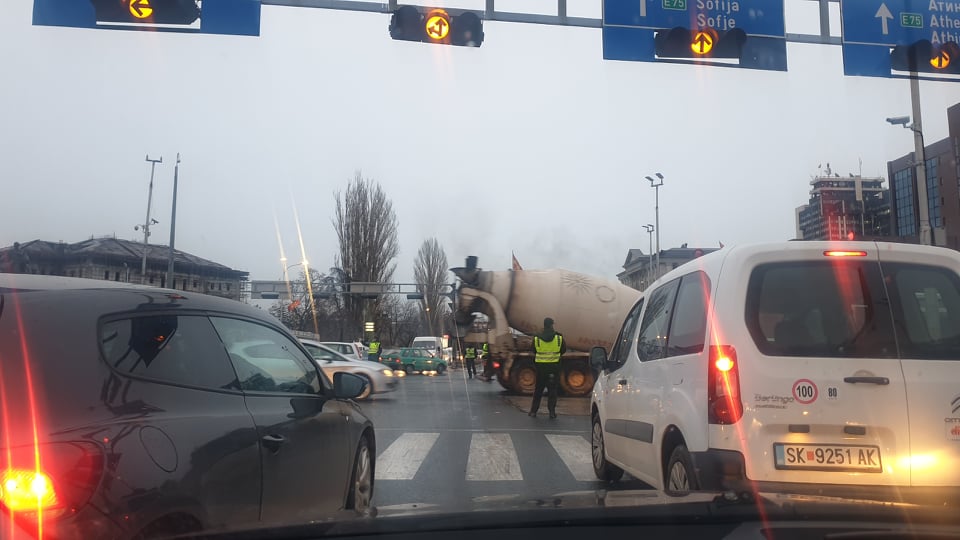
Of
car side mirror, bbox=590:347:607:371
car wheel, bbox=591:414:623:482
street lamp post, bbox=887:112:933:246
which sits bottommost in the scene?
car wheel, bbox=591:414:623:482

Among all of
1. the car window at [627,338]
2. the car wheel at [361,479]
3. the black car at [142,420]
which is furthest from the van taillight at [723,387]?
the car wheel at [361,479]

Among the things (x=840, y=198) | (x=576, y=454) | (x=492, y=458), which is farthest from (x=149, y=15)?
(x=840, y=198)

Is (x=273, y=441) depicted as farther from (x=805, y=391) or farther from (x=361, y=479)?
(x=805, y=391)

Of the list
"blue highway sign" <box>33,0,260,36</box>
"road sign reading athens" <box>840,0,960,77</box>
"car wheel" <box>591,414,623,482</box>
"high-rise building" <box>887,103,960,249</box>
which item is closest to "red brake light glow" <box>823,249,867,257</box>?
"car wheel" <box>591,414,623,482</box>

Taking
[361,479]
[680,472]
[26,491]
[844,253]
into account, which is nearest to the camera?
[26,491]

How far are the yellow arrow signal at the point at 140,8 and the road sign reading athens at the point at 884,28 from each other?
9826 mm

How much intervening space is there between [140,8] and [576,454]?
7883mm

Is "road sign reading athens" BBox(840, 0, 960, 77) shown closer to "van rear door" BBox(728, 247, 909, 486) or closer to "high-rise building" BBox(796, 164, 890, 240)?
"van rear door" BBox(728, 247, 909, 486)

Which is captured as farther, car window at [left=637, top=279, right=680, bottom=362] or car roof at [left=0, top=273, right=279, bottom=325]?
car window at [left=637, top=279, right=680, bottom=362]

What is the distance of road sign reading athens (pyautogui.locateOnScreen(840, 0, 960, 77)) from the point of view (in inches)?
450

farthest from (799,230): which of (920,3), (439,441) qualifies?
(439,441)

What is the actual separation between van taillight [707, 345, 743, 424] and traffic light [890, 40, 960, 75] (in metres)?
9.26

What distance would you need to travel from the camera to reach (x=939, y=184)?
58469 mm

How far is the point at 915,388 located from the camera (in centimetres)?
421
